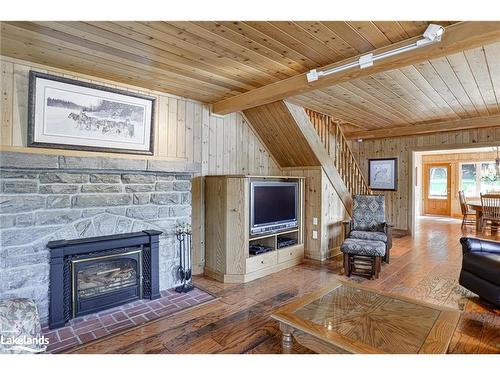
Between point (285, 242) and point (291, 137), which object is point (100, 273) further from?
point (291, 137)

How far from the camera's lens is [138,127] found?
10.6 feet

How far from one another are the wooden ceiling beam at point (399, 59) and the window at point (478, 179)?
9471 mm

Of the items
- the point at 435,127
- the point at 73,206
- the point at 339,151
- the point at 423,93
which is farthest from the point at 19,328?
the point at 435,127

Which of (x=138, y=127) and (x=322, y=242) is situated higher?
(x=138, y=127)

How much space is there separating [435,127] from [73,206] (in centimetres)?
617

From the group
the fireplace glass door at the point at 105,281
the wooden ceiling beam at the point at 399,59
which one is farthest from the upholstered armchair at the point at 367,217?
the fireplace glass door at the point at 105,281

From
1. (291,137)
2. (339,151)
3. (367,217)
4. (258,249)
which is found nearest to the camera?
(258,249)

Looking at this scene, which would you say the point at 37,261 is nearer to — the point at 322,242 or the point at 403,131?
the point at 322,242

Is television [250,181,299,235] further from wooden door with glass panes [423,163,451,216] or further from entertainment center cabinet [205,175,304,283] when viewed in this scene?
wooden door with glass panes [423,163,451,216]

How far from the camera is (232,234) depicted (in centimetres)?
373

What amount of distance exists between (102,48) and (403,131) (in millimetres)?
5719

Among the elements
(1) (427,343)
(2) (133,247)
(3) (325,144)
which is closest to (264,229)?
(2) (133,247)

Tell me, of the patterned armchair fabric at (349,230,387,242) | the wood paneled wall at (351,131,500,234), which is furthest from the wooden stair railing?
the patterned armchair fabric at (349,230,387,242)

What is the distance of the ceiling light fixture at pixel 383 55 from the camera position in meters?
2.05
